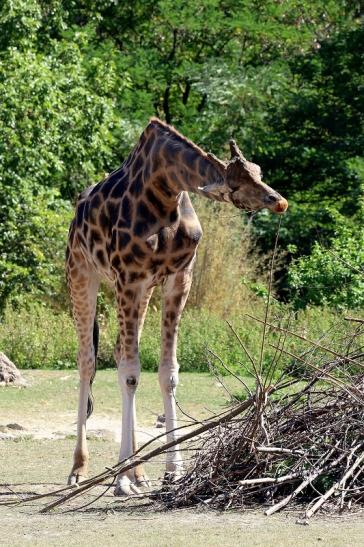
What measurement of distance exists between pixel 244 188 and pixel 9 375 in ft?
24.8

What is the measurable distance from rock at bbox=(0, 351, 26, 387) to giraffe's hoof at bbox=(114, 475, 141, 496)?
6.14m

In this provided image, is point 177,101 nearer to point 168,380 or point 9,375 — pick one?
point 9,375

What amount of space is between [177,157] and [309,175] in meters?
17.5

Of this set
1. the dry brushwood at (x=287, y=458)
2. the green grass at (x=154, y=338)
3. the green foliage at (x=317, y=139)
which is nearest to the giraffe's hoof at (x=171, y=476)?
the dry brushwood at (x=287, y=458)

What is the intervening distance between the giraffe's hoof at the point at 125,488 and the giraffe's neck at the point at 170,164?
1.95 m

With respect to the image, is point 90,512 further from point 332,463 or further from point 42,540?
point 332,463

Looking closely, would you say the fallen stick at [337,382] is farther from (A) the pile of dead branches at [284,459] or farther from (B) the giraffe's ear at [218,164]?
(B) the giraffe's ear at [218,164]

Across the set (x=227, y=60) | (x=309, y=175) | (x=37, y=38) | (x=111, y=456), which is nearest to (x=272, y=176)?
(x=309, y=175)

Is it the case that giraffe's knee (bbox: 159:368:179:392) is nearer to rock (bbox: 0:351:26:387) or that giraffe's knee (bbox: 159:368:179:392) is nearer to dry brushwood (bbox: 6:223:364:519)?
dry brushwood (bbox: 6:223:364:519)

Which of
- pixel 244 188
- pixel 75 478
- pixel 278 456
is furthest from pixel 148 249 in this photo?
pixel 278 456

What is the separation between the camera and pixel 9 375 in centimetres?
1450

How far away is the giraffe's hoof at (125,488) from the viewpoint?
8.35 meters

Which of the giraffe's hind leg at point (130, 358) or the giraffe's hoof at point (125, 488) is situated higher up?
the giraffe's hind leg at point (130, 358)

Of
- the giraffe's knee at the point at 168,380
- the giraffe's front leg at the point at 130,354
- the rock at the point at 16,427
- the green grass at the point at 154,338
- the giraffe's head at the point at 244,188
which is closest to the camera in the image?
the giraffe's head at the point at 244,188
